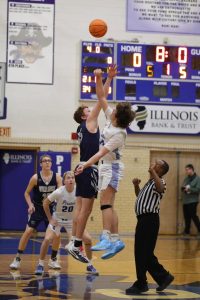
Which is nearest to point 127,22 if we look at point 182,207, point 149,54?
point 149,54

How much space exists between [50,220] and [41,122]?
9629 mm

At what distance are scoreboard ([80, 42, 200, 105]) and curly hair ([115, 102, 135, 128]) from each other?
12.5m

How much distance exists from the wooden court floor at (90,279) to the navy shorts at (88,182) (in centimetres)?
130

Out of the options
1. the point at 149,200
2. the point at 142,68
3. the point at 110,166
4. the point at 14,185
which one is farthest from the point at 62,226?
the point at 142,68

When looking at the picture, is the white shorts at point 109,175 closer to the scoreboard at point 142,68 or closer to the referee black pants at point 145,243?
the referee black pants at point 145,243

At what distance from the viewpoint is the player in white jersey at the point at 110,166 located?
8.53 metres

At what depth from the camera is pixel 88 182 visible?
919cm

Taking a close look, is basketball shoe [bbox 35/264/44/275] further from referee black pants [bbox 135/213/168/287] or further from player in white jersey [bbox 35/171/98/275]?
referee black pants [bbox 135/213/168/287]

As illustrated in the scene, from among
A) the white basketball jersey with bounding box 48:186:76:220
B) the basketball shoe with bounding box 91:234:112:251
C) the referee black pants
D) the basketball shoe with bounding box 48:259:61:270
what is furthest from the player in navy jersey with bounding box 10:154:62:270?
the basketball shoe with bounding box 91:234:112:251

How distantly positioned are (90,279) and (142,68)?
1136 centimetres

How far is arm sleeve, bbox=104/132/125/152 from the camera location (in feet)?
27.8

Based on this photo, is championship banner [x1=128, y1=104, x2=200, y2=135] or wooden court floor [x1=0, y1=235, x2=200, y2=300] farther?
championship banner [x1=128, y1=104, x2=200, y2=135]

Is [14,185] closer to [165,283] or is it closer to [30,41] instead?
[30,41]

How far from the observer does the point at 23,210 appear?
850 inches
